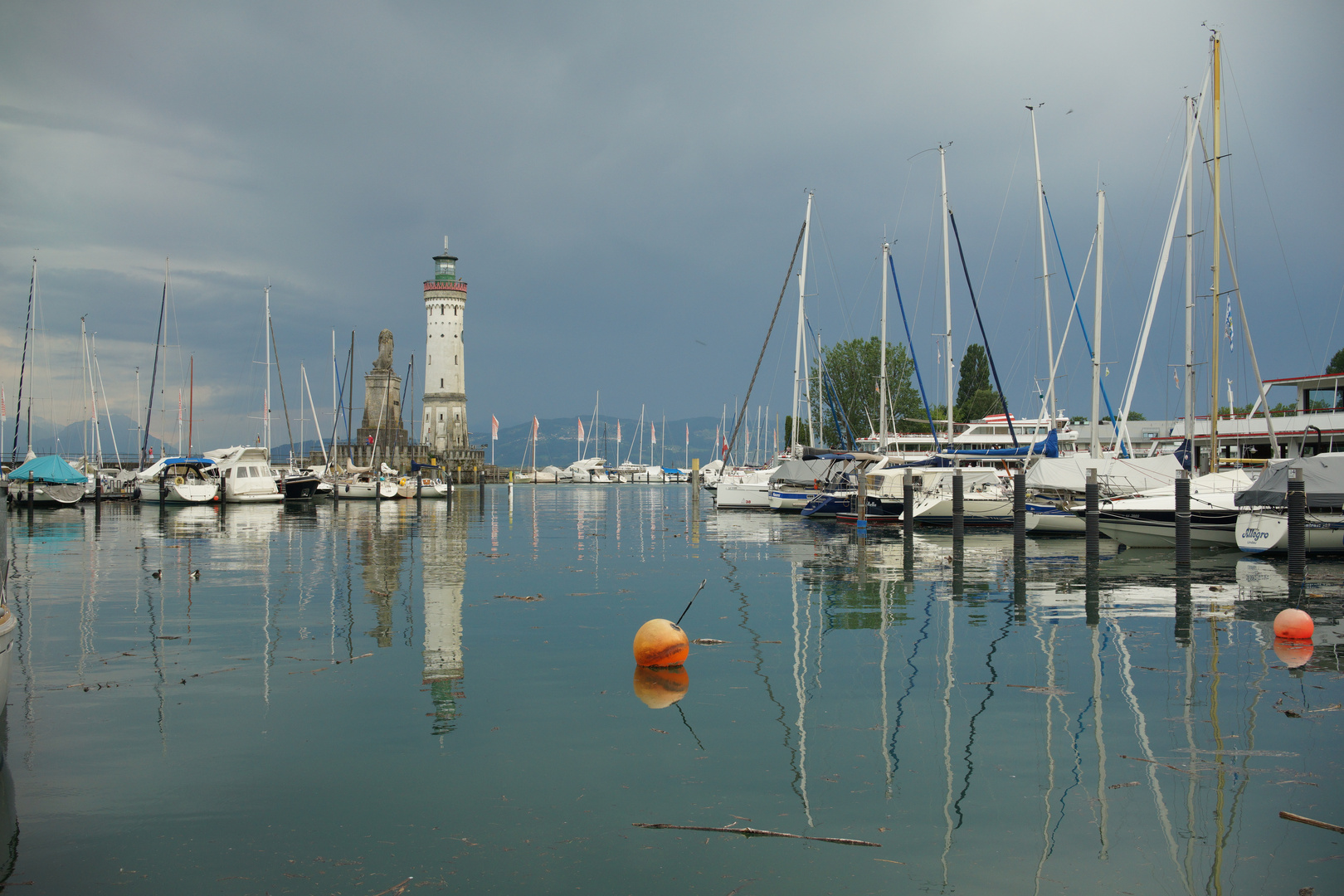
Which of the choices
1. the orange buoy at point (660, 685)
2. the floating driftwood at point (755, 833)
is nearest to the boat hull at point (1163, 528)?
the orange buoy at point (660, 685)

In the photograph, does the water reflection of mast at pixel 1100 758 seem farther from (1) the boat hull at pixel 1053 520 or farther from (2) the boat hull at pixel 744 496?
(2) the boat hull at pixel 744 496

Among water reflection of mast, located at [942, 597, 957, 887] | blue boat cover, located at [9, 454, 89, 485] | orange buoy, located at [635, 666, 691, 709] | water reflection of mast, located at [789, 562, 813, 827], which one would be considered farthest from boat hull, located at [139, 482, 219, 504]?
water reflection of mast, located at [942, 597, 957, 887]

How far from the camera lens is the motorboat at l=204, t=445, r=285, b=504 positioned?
59.6m

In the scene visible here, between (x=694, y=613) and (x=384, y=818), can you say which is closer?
(x=384, y=818)

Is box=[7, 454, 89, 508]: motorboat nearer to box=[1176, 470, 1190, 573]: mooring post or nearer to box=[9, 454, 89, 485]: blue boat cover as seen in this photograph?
box=[9, 454, 89, 485]: blue boat cover

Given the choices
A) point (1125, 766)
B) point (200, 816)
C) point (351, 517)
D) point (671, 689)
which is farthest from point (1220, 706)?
point (351, 517)

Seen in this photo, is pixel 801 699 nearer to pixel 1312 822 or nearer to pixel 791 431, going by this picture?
pixel 1312 822

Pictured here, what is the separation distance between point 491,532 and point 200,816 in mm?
32500

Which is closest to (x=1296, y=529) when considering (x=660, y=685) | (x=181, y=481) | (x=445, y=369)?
(x=660, y=685)

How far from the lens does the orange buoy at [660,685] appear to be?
11438 millimetres

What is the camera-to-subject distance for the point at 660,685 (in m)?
12.2

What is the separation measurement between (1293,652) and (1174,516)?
16050 millimetres

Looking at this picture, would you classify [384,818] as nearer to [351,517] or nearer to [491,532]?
[491,532]

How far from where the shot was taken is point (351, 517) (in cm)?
4944
